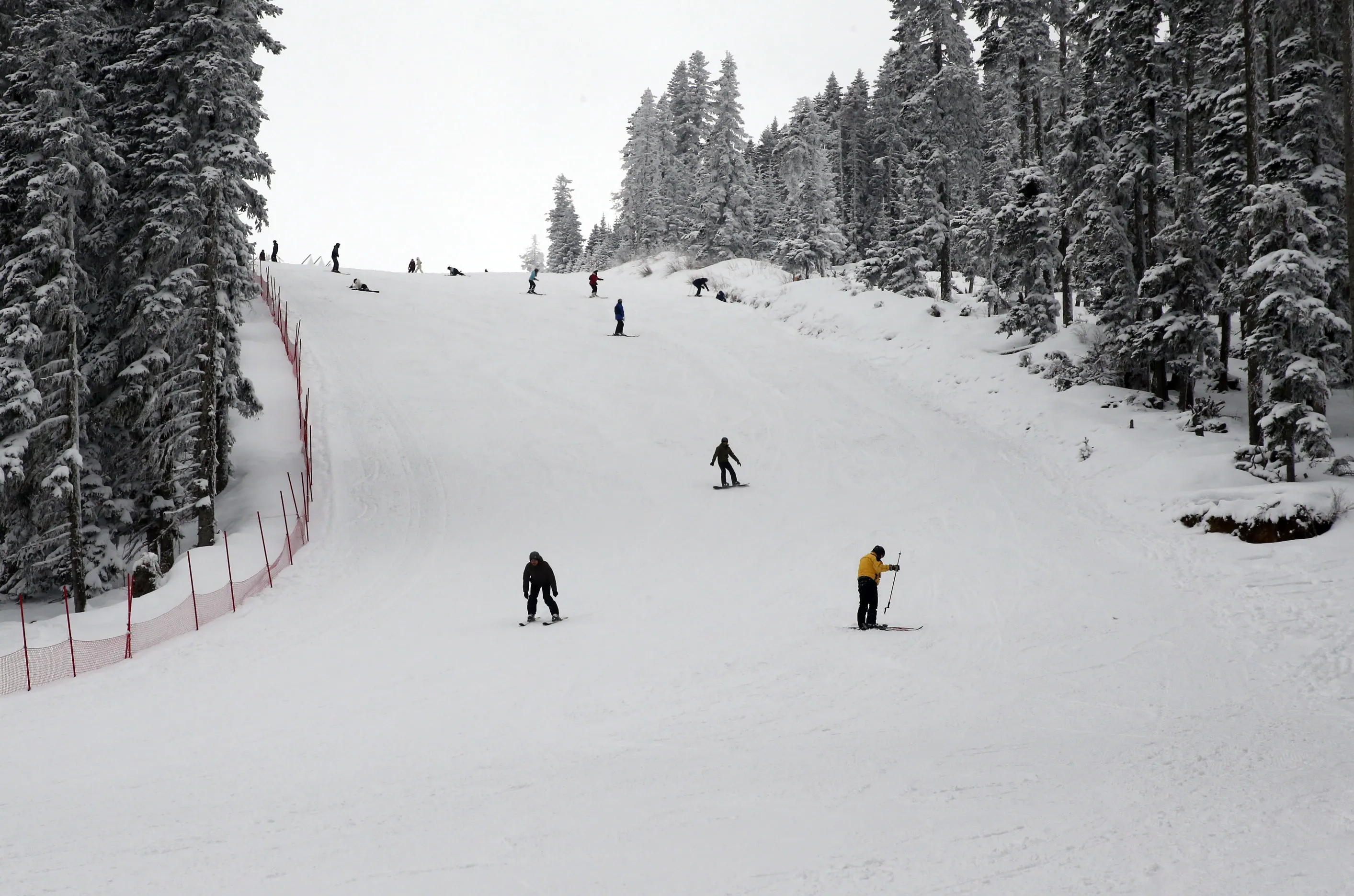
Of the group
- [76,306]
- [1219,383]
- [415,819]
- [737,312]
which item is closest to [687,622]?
[415,819]

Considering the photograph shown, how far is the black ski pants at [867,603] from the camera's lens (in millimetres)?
13438

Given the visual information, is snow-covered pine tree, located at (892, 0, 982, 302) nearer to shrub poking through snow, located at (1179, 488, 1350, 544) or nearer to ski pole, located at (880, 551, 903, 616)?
shrub poking through snow, located at (1179, 488, 1350, 544)

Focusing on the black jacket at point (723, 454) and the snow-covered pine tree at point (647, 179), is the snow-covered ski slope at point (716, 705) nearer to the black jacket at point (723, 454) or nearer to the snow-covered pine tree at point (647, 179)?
the black jacket at point (723, 454)

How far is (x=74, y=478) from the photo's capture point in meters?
18.4

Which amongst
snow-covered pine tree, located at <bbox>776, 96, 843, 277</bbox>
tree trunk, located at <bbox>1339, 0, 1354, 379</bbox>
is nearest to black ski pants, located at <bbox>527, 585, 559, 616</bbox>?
tree trunk, located at <bbox>1339, 0, 1354, 379</bbox>

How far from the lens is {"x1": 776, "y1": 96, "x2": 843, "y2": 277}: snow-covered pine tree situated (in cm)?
5122

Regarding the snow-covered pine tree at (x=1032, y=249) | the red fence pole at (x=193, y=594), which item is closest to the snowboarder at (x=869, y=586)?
the red fence pole at (x=193, y=594)

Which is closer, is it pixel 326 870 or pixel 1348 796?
pixel 326 870

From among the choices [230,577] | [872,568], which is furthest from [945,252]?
[230,577]

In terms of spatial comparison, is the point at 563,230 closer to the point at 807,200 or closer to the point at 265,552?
the point at 807,200

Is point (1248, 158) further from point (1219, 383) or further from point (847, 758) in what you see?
point (847, 758)

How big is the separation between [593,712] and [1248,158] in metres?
18.2

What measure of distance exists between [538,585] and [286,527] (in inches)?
302

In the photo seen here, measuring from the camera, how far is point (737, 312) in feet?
133
